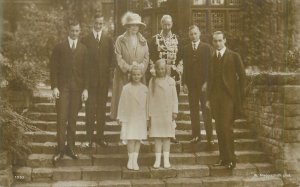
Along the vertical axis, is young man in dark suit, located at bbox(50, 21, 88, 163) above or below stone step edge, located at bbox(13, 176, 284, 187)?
above

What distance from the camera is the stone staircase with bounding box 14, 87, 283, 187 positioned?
6246 millimetres

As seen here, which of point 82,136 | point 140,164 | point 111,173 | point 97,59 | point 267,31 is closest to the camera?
point 111,173

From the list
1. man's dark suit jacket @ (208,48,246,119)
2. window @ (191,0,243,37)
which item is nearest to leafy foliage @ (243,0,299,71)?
window @ (191,0,243,37)

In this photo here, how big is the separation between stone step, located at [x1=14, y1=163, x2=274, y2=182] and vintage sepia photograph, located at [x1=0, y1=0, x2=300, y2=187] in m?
0.01

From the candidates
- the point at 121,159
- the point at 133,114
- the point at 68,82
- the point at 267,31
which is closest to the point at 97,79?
the point at 68,82

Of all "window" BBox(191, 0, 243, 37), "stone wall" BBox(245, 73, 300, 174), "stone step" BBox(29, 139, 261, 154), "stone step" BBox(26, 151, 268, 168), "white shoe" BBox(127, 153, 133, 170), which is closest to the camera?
"white shoe" BBox(127, 153, 133, 170)

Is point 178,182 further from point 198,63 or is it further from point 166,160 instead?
point 198,63

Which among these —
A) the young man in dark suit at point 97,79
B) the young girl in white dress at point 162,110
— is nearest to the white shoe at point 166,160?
the young girl in white dress at point 162,110

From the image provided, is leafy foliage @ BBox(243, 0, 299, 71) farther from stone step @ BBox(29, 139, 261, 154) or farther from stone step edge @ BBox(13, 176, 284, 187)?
stone step edge @ BBox(13, 176, 284, 187)

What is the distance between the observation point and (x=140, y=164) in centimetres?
663

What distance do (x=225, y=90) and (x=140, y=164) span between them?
1576mm

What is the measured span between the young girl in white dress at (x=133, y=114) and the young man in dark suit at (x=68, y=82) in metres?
0.59

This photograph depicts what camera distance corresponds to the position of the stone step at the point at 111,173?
20.6 feet

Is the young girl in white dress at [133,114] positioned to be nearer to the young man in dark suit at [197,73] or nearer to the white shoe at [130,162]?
the white shoe at [130,162]
